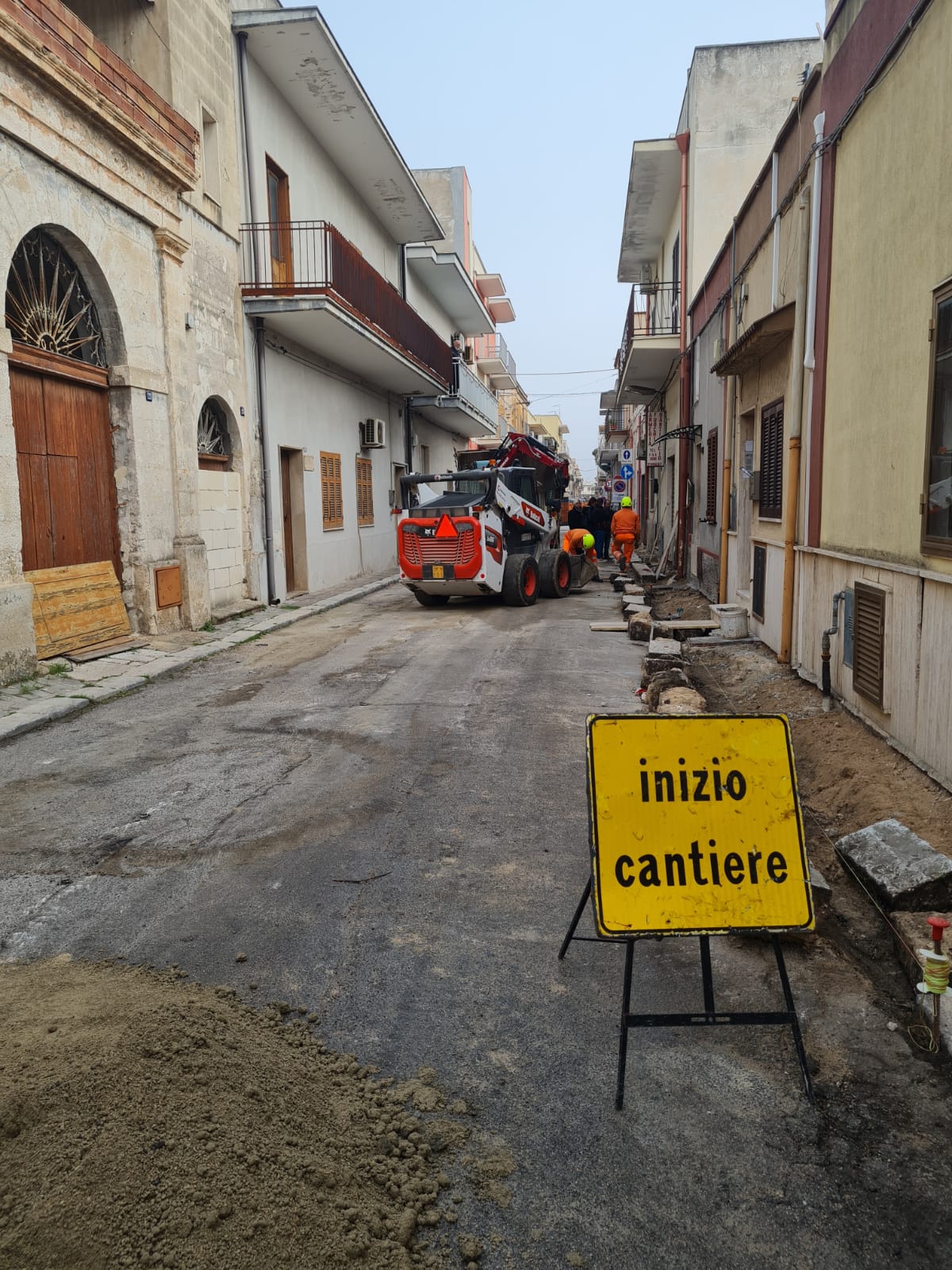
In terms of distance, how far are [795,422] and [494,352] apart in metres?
42.0

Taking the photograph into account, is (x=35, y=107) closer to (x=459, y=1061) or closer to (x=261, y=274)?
(x=261, y=274)

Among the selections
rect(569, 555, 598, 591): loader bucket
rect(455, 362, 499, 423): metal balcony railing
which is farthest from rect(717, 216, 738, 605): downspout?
rect(455, 362, 499, 423): metal balcony railing

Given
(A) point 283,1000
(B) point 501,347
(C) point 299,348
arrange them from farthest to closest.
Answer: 1. (B) point 501,347
2. (C) point 299,348
3. (A) point 283,1000

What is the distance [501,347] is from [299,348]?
31279 mm

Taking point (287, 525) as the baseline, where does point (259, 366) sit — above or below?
above

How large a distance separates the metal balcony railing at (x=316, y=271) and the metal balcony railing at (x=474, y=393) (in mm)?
6351

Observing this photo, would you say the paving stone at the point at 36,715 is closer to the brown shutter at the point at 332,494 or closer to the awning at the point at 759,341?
the awning at the point at 759,341

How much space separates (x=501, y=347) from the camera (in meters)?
45.4

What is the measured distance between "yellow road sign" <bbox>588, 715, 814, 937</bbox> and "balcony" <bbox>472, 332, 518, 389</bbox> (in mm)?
43128

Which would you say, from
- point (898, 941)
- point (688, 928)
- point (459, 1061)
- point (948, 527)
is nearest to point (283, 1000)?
point (459, 1061)

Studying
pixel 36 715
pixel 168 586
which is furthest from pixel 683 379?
pixel 36 715

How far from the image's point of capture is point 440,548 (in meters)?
13.7

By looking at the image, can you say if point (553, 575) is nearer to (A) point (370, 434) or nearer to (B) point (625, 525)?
(B) point (625, 525)

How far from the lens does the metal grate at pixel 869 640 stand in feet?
18.9
